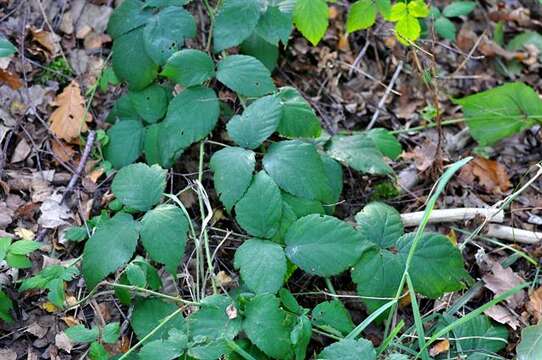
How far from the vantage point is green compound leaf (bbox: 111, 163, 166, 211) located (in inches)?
78.3

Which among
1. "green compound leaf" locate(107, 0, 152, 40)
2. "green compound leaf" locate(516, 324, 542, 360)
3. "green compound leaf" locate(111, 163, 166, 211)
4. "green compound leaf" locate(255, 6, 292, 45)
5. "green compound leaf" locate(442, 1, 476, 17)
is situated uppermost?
"green compound leaf" locate(107, 0, 152, 40)

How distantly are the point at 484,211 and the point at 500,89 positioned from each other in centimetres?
53

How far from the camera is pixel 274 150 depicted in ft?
6.89

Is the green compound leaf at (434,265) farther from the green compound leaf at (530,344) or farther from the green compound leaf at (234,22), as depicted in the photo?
the green compound leaf at (234,22)

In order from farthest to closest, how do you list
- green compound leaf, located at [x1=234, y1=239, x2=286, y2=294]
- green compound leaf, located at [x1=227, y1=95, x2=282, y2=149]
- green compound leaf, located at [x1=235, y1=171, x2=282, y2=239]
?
1. green compound leaf, located at [x1=227, y1=95, x2=282, y2=149]
2. green compound leaf, located at [x1=235, y1=171, x2=282, y2=239]
3. green compound leaf, located at [x1=234, y1=239, x2=286, y2=294]

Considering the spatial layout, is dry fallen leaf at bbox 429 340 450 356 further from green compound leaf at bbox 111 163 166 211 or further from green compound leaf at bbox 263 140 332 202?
green compound leaf at bbox 111 163 166 211

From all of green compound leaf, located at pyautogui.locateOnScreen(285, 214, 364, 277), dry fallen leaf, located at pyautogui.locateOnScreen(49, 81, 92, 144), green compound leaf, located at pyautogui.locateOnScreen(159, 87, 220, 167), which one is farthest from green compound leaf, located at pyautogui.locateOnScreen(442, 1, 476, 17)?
dry fallen leaf, located at pyautogui.locateOnScreen(49, 81, 92, 144)

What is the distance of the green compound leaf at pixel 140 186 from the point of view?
199 centimetres

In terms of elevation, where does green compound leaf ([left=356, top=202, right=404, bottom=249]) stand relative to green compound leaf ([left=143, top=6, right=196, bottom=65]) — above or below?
below

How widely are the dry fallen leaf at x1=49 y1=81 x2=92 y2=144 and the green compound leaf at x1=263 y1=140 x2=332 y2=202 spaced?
851 mm

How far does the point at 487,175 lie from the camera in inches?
103

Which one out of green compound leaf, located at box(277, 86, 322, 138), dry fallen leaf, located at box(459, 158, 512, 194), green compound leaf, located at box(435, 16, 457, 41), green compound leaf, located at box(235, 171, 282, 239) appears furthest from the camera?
green compound leaf, located at box(435, 16, 457, 41)

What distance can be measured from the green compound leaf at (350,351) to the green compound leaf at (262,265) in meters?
0.24

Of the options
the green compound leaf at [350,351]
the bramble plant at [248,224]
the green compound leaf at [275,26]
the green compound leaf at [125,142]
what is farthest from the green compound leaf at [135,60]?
the green compound leaf at [350,351]
